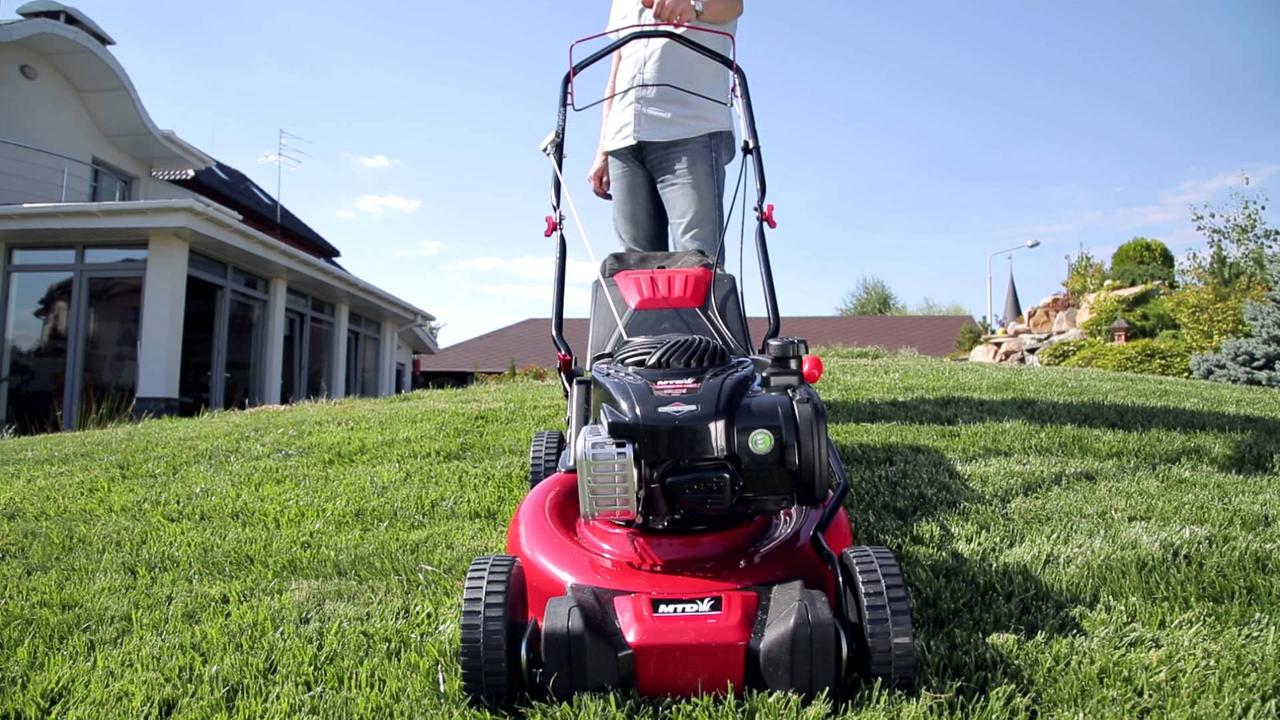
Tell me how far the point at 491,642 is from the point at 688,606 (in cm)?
39

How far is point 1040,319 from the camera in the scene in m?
25.4

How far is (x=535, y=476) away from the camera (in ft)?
10.6

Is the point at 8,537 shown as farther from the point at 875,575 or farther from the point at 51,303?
the point at 51,303

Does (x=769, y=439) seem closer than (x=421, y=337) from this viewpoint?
Yes

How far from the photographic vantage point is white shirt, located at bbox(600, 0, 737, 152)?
3137 mm

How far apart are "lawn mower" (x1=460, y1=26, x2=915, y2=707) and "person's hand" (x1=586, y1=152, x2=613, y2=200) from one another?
1751 millimetres

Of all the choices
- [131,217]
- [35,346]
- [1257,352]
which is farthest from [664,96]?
[1257,352]

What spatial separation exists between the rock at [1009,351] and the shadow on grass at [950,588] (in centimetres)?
2003

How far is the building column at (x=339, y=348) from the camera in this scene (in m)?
15.7

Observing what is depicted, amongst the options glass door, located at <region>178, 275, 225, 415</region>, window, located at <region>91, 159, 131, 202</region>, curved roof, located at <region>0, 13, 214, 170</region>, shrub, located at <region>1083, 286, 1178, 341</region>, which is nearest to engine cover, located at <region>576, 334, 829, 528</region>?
glass door, located at <region>178, 275, 225, 415</region>

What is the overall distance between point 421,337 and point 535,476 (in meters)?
21.0

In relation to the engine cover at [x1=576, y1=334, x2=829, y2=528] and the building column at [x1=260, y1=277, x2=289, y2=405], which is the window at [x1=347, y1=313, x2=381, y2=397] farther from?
the engine cover at [x1=576, y1=334, x2=829, y2=528]

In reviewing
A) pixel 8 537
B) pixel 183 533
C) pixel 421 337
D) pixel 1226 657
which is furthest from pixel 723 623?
pixel 421 337

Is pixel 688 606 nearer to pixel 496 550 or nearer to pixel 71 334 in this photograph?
pixel 496 550
